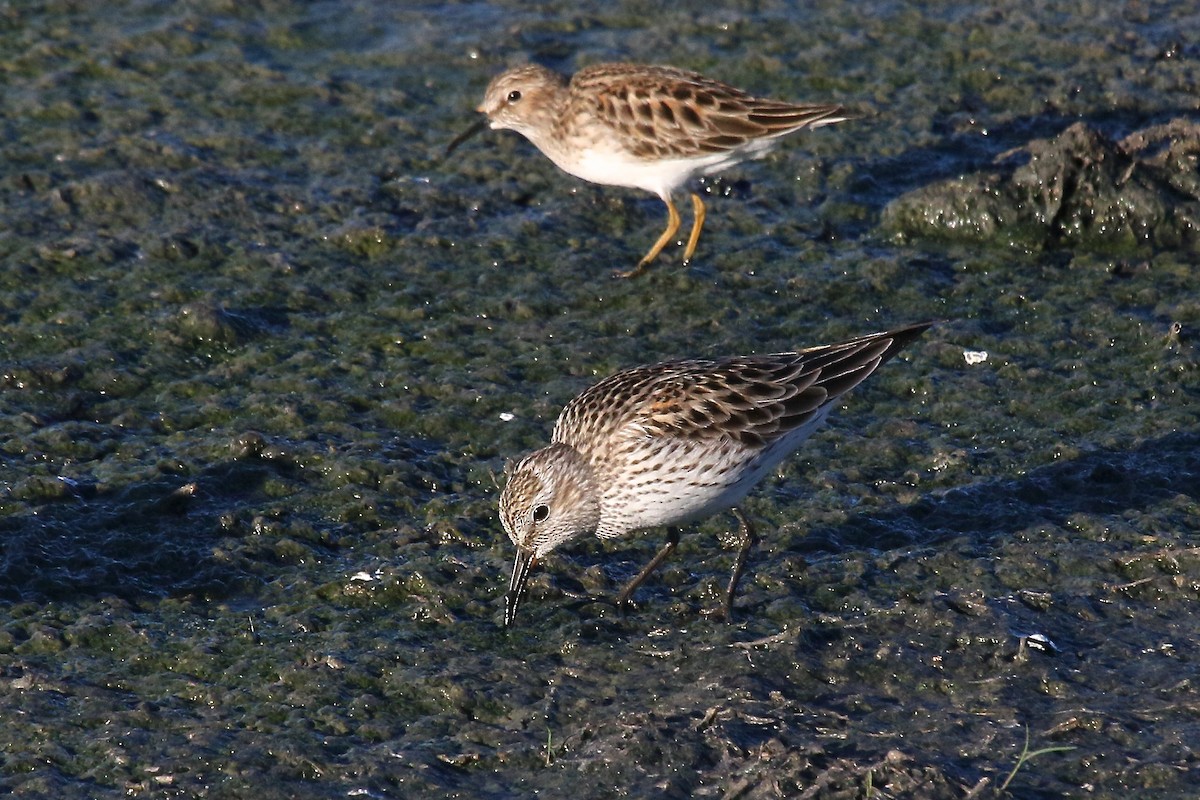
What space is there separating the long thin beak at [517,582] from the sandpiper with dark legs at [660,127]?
114 inches

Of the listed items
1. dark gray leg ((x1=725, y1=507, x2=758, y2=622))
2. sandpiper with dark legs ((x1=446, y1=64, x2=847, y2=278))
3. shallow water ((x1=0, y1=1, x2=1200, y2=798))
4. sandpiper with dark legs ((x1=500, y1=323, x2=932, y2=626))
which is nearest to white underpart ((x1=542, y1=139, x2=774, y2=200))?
sandpiper with dark legs ((x1=446, y1=64, x2=847, y2=278))

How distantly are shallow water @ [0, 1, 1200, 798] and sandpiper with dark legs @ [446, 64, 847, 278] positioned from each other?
0.36 metres

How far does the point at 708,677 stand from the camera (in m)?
5.60

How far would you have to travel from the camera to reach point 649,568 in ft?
20.1

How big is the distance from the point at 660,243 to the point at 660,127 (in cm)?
67

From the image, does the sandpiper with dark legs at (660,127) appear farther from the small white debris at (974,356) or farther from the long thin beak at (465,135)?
the small white debris at (974,356)

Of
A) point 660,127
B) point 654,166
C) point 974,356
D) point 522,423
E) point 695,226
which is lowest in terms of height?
point 974,356

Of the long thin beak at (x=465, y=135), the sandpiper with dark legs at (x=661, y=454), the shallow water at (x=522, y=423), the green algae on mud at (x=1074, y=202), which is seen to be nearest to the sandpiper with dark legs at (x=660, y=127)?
the shallow water at (x=522, y=423)

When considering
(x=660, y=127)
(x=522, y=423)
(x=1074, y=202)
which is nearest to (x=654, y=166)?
(x=660, y=127)

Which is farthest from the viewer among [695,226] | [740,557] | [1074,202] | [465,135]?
[465,135]

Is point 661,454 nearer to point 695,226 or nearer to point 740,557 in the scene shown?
point 740,557

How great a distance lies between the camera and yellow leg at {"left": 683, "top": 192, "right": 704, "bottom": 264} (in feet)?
28.3

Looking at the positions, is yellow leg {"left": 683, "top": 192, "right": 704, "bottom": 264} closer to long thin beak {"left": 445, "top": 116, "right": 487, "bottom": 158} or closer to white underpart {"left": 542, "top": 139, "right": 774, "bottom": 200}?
white underpart {"left": 542, "top": 139, "right": 774, "bottom": 200}

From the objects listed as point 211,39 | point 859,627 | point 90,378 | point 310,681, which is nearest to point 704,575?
point 859,627
